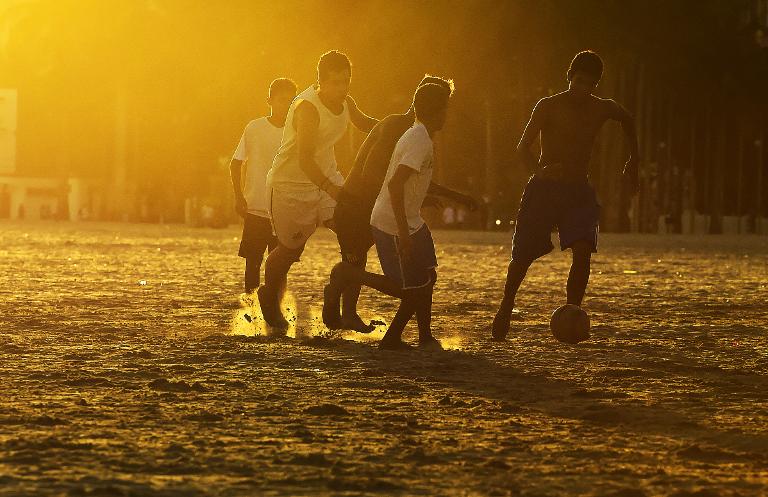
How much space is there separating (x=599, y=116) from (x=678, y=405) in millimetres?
3207

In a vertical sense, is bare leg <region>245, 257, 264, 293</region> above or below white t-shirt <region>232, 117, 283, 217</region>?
below

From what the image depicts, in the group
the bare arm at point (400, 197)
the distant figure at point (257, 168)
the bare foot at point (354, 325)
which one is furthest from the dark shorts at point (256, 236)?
the bare arm at point (400, 197)

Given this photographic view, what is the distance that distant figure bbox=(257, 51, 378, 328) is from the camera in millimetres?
11383

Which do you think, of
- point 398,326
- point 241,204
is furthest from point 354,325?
point 241,204

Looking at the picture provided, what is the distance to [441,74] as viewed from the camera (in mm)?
42000

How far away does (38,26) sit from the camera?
5297 cm

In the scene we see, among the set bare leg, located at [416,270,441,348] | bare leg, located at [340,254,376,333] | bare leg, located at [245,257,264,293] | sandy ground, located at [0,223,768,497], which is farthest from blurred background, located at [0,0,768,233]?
bare leg, located at [416,270,441,348]

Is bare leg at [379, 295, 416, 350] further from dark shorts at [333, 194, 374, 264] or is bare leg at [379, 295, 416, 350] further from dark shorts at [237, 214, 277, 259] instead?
dark shorts at [237, 214, 277, 259]

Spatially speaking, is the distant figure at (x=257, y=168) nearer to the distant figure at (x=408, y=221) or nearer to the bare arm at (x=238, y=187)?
the bare arm at (x=238, y=187)

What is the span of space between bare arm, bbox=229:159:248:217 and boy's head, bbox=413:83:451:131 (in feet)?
10.9

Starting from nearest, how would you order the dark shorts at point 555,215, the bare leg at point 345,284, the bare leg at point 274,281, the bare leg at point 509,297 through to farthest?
the bare leg at point 345,284 < the dark shorts at point 555,215 < the bare leg at point 509,297 < the bare leg at point 274,281

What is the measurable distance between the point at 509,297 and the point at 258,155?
3.32m

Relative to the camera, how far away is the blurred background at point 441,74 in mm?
40469

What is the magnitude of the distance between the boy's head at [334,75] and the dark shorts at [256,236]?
2714 millimetres
